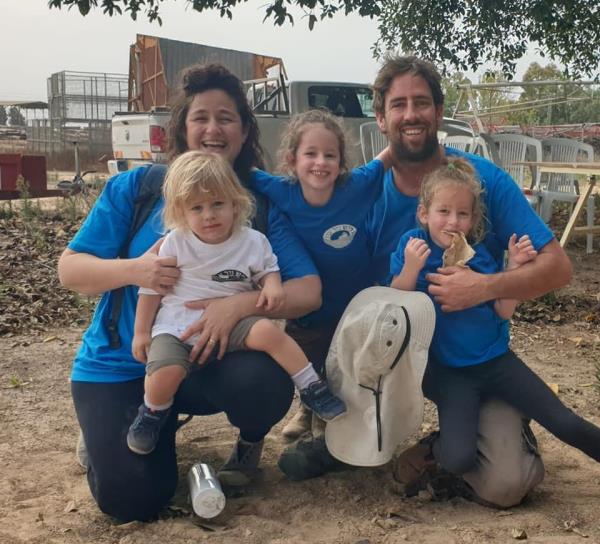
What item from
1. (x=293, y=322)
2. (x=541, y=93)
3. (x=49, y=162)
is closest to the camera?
(x=293, y=322)

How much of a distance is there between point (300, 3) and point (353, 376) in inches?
219

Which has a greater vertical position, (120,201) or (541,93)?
(541,93)

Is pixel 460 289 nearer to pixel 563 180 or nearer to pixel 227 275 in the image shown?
pixel 227 275

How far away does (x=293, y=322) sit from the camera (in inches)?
128

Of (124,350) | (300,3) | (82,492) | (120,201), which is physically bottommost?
(82,492)

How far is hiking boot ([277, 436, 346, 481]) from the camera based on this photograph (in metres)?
2.89

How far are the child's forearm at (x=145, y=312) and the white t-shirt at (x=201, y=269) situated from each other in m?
0.02

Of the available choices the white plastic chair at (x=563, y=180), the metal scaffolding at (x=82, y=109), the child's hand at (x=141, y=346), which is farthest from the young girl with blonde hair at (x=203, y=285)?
the metal scaffolding at (x=82, y=109)

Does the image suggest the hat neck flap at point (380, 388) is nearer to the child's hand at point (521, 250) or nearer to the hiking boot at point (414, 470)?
the hiking boot at point (414, 470)

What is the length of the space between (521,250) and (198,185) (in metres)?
1.22

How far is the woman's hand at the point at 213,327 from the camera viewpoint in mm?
2543

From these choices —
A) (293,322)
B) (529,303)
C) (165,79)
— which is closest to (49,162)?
(165,79)

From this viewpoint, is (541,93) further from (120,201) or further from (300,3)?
(120,201)

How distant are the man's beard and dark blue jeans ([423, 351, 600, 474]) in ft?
2.79
